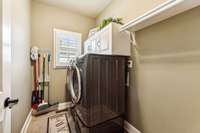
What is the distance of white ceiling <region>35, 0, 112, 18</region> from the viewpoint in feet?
8.81

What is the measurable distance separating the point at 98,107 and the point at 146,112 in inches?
27.0

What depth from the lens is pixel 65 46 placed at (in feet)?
10.2

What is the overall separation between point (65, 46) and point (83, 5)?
111 centimetres

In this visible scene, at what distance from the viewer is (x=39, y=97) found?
8.93 feet

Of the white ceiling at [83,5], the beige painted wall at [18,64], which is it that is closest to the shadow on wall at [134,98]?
the white ceiling at [83,5]

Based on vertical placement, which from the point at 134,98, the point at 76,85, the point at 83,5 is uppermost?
the point at 83,5

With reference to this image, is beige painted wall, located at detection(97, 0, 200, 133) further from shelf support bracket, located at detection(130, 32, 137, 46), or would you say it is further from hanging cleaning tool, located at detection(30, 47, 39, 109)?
hanging cleaning tool, located at detection(30, 47, 39, 109)

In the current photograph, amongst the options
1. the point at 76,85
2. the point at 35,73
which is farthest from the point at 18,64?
the point at 35,73

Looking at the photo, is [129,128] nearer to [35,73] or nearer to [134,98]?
[134,98]

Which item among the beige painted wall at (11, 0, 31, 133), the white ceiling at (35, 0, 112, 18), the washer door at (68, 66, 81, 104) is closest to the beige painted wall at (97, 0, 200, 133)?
the washer door at (68, 66, 81, 104)

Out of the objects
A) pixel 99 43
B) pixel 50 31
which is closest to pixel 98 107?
pixel 99 43

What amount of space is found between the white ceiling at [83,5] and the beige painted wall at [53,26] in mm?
171

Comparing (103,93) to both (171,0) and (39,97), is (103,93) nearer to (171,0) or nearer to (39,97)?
(171,0)

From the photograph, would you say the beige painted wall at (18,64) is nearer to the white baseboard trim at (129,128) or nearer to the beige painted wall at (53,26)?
the beige painted wall at (53,26)
